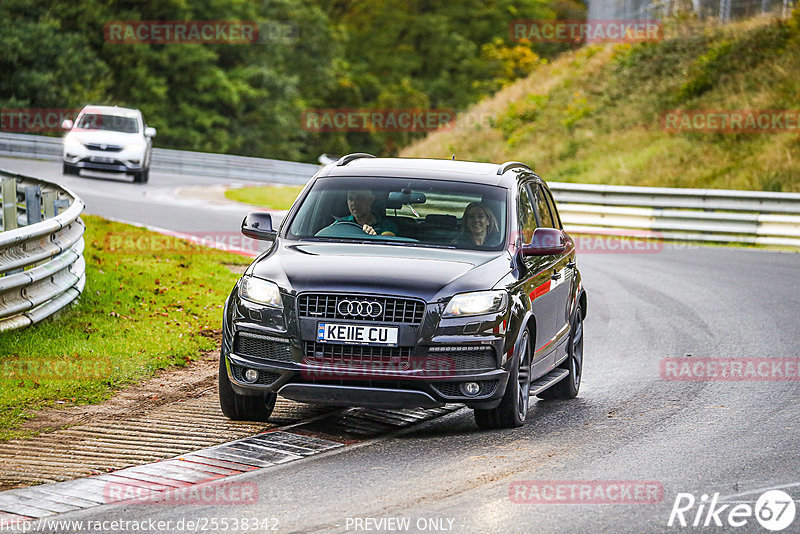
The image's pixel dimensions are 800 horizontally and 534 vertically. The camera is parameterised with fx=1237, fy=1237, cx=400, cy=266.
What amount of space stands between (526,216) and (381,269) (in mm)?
1878

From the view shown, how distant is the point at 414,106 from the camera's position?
236 feet

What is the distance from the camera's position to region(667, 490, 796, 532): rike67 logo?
615cm

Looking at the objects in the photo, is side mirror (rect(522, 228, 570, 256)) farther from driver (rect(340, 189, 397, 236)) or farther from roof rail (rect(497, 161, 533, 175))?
driver (rect(340, 189, 397, 236))

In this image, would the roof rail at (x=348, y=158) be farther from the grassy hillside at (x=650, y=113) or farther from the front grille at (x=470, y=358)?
the grassy hillside at (x=650, y=113)

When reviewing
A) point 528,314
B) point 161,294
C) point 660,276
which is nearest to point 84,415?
point 528,314

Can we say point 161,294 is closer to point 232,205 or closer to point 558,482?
point 558,482

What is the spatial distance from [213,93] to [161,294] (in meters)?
49.8

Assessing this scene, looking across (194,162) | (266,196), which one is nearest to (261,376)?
(266,196)

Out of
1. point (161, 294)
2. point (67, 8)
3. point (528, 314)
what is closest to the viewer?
point (528, 314)

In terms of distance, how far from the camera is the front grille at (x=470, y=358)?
789 centimetres
